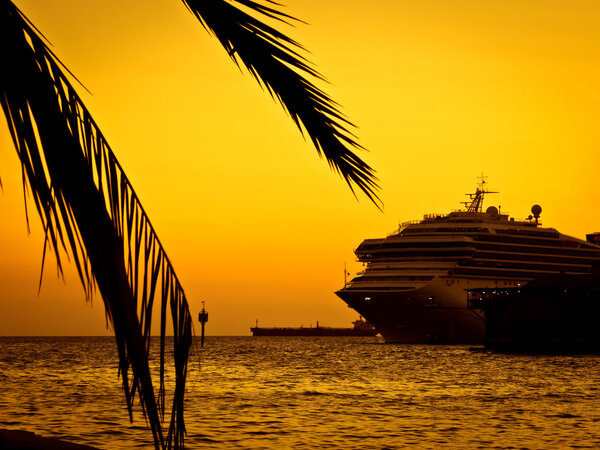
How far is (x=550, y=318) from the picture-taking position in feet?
276

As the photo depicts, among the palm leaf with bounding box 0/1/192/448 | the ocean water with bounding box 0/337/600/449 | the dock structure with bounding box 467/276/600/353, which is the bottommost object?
the ocean water with bounding box 0/337/600/449

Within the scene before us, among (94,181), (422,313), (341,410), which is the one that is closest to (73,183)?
(94,181)

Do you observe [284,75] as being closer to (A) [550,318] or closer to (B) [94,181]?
(B) [94,181]

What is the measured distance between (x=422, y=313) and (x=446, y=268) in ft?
18.8

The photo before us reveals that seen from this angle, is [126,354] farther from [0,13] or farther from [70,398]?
[70,398]

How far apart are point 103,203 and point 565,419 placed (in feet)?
85.1

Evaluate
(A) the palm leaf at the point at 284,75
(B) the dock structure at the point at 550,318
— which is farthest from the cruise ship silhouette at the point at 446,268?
(A) the palm leaf at the point at 284,75

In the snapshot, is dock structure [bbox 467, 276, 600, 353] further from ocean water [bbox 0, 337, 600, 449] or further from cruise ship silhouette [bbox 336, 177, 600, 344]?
ocean water [bbox 0, 337, 600, 449]

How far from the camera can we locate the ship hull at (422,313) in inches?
3634

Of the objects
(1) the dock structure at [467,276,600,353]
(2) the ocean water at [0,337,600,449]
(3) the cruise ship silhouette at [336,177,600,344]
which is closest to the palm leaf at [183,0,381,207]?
(2) the ocean water at [0,337,600,449]

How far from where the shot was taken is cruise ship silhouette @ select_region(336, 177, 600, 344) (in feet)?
307

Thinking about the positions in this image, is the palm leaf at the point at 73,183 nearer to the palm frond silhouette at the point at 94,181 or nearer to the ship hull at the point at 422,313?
the palm frond silhouette at the point at 94,181

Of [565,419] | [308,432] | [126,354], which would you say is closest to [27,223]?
[126,354]

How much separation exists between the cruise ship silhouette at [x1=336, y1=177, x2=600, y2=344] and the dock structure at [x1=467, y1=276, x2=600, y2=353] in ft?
18.5
